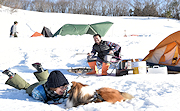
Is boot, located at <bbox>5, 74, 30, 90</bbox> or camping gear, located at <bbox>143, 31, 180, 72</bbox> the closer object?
boot, located at <bbox>5, 74, 30, 90</bbox>

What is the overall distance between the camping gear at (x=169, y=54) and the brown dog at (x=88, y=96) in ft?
10.9

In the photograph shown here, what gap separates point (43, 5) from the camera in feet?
143

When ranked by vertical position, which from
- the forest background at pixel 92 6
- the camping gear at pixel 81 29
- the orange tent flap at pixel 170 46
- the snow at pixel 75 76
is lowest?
the snow at pixel 75 76

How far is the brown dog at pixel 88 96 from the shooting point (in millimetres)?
2510

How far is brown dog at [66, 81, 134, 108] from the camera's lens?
2510mm

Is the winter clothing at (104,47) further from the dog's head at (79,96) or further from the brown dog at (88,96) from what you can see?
the dog's head at (79,96)

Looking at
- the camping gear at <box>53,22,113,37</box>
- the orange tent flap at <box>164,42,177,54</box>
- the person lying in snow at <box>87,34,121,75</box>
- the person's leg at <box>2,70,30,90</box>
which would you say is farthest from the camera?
the camping gear at <box>53,22,113,37</box>

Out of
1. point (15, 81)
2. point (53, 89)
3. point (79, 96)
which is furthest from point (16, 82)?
point (79, 96)

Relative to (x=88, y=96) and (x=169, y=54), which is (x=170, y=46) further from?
(x=88, y=96)

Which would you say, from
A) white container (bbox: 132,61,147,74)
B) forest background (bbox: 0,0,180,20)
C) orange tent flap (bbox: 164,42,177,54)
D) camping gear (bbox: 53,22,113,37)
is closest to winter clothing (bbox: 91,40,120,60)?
white container (bbox: 132,61,147,74)

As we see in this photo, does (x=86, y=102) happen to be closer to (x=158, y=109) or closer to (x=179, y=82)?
(x=158, y=109)

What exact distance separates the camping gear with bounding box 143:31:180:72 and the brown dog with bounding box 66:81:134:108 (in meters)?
3.32

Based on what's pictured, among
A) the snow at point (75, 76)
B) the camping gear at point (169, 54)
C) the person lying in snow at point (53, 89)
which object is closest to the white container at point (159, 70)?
the snow at point (75, 76)

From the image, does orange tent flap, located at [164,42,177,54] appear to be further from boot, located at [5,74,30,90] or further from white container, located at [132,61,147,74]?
boot, located at [5,74,30,90]
